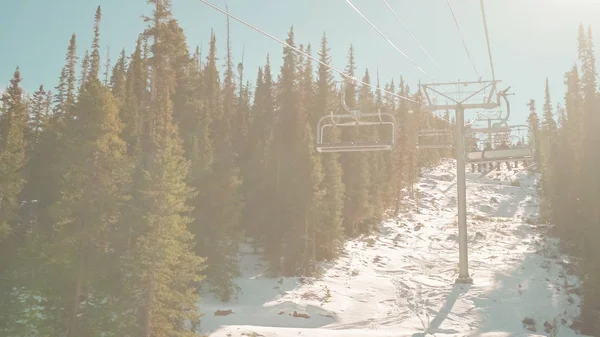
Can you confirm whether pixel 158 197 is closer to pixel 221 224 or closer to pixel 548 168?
pixel 221 224

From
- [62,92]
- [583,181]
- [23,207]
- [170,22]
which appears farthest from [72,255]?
[62,92]

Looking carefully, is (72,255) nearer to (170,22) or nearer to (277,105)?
(170,22)

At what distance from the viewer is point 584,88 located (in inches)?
1462

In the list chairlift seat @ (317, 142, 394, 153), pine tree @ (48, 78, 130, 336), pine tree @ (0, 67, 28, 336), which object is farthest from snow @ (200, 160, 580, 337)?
chairlift seat @ (317, 142, 394, 153)

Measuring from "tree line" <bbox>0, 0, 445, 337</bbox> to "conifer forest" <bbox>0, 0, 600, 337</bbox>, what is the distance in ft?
0.26

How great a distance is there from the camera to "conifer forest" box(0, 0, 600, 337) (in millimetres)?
18453

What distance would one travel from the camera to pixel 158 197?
59.7 ft

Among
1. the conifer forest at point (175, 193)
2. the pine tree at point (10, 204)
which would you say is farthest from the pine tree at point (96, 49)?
the pine tree at point (10, 204)

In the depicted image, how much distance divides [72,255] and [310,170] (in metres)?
18.7

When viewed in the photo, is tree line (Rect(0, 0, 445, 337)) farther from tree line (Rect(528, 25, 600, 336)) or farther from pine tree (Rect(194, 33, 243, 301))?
tree line (Rect(528, 25, 600, 336))

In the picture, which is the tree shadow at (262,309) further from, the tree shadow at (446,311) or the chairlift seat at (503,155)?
the chairlift seat at (503,155)

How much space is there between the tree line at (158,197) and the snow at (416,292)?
6.94ft

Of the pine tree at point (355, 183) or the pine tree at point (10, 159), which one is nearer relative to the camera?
the pine tree at point (10, 159)

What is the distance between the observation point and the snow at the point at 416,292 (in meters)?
24.9
